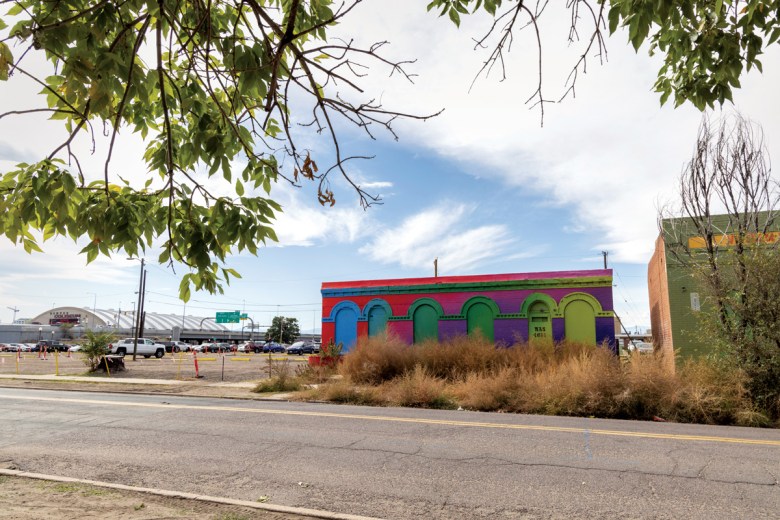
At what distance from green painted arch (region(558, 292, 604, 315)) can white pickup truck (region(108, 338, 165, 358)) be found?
3984 centimetres

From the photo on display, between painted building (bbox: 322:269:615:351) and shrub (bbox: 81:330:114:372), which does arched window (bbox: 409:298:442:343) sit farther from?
shrub (bbox: 81:330:114:372)

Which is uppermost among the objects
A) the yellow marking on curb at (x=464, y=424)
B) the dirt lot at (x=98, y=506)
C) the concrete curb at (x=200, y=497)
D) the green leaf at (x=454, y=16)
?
the green leaf at (x=454, y=16)

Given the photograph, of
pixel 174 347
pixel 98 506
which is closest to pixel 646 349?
pixel 98 506

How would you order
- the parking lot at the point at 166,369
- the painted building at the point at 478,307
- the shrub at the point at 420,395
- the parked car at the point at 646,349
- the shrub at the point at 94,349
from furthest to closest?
the shrub at the point at 94,349, the parking lot at the point at 166,369, the painted building at the point at 478,307, the parked car at the point at 646,349, the shrub at the point at 420,395

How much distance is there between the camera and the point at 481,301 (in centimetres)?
2144

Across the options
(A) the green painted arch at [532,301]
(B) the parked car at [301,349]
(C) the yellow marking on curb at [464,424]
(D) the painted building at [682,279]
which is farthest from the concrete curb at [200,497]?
(B) the parked car at [301,349]

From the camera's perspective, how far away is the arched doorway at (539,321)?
66.3ft

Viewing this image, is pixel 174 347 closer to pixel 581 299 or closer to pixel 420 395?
pixel 581 299

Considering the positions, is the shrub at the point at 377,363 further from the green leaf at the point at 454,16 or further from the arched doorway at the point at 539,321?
the green leaf at the point at 454,16

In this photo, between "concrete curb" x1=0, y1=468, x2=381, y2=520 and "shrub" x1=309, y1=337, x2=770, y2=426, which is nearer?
"concrete curb" x1=0, y1=468, x2=381, y2=520

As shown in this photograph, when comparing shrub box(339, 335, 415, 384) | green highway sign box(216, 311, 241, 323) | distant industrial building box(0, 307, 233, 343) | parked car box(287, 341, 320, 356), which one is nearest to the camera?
shrub box(339, 335, 415, 384)

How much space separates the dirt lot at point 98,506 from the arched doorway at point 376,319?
17714 millimetres

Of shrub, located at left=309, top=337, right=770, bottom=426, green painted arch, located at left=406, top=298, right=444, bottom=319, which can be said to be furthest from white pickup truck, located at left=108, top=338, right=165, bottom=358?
shrub, located at left=309, top=337, right=770, bottom=426

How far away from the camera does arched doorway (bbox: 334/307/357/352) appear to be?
23641 mm
